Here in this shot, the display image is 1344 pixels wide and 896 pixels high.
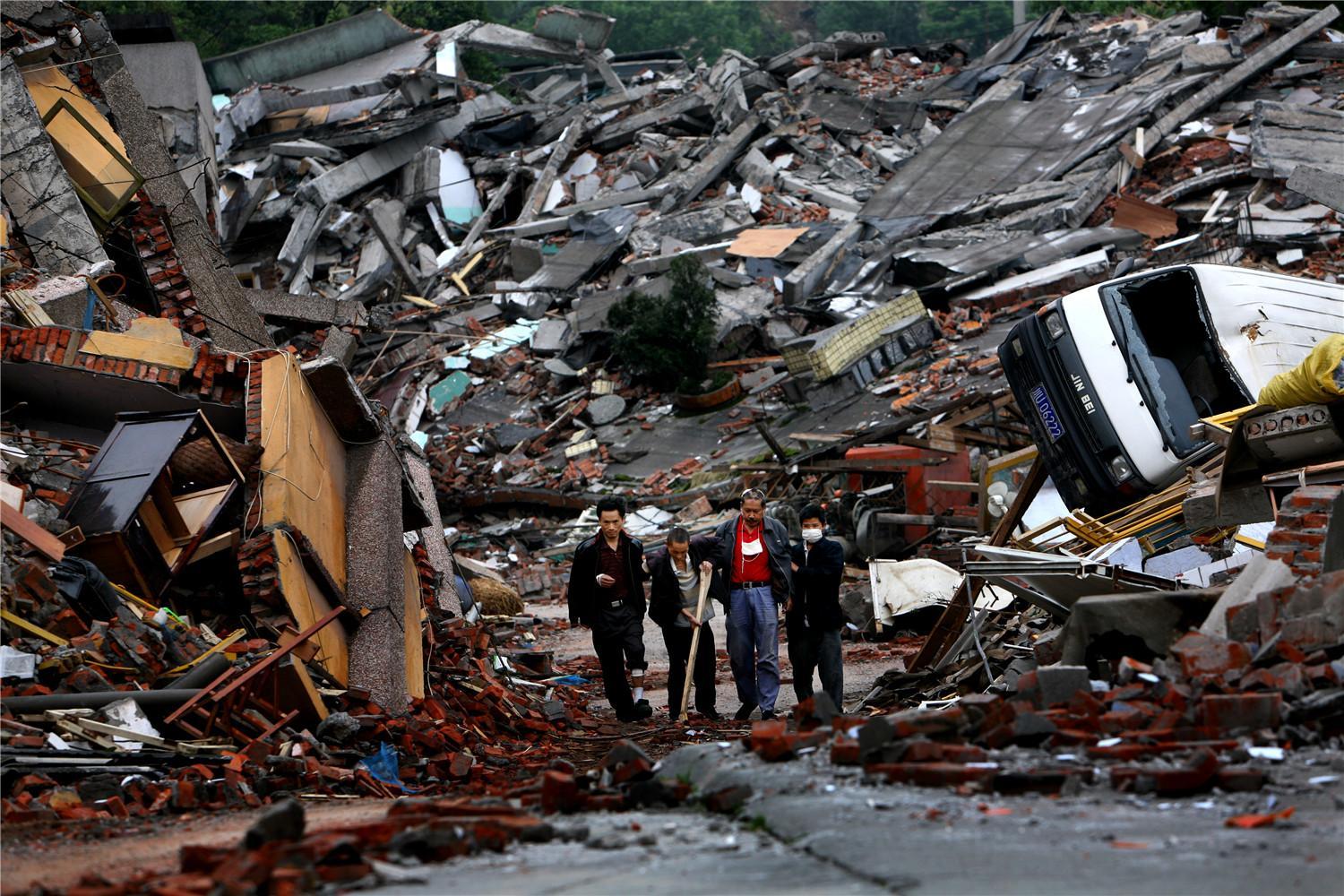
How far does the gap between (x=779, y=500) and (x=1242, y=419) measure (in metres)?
8.36

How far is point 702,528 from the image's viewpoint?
1695 cm

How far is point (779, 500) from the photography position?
15.5 metres

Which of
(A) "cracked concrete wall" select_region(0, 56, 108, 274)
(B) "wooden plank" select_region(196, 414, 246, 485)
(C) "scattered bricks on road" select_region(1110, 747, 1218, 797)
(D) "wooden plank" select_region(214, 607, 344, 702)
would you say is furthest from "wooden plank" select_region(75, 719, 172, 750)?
(A) "cracked concrete wall" select_region(0, 56, 108, 274)

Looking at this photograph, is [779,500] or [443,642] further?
[779,500]

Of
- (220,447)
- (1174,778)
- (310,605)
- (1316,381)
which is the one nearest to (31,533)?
(220,447)

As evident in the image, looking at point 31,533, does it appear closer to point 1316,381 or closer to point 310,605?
point 310,605

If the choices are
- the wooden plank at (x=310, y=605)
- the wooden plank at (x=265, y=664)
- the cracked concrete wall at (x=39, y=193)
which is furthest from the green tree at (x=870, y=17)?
the wooden plank at (x=265, y=664)

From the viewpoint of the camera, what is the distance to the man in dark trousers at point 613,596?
27.2 feet

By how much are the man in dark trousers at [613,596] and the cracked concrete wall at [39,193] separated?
262 inches

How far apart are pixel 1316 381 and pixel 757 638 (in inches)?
126

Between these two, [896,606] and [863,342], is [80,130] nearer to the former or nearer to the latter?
[896,606]

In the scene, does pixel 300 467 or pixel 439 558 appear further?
pixel 439 558

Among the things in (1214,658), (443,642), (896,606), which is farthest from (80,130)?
(1214,658)

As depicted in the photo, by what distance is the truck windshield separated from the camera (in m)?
10.1
